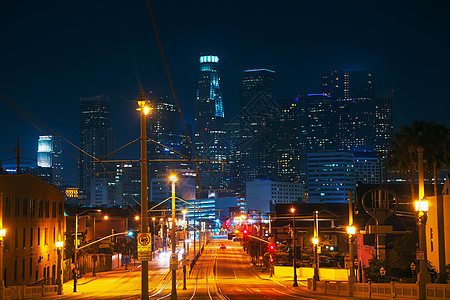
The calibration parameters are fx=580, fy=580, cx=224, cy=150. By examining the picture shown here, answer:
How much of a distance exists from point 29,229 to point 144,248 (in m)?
36.8

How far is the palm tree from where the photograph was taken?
185ft

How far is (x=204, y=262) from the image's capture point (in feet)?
366

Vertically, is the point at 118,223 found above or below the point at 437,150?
below

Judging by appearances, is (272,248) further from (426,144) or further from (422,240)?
(422,240)

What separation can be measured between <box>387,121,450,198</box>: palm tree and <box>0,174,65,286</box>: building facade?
1427 inches

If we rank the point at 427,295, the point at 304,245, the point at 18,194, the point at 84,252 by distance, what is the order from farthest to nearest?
the point at 304,245
the point at 84,252
the point at 18,194
the point at 427,295

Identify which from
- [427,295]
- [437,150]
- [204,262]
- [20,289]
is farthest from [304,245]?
[427,295]

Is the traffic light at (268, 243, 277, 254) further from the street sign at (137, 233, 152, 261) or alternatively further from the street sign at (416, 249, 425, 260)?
the street sign at (137, 233, 152, 261)

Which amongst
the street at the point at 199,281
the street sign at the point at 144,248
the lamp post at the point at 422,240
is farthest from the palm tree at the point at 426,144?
the street sign at the point at 144,248

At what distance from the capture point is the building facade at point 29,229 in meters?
53.2

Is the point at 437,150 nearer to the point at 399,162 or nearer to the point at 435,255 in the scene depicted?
the point at 399,162

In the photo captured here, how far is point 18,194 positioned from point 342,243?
65450mm

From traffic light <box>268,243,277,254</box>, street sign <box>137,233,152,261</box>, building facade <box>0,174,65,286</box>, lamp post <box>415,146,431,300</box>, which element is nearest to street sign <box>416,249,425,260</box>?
lamp post <box>415,146,431,300</box>

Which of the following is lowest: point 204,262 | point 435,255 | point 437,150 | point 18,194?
point 204,262
